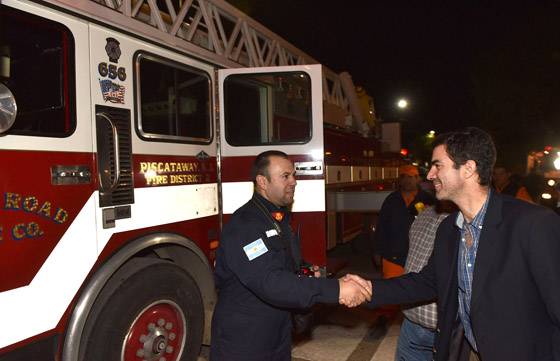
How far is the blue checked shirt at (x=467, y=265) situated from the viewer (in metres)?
2.08

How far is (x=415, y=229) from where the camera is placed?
308 centimetres

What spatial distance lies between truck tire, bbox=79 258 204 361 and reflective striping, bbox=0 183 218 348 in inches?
9.7

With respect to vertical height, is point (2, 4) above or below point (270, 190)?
above

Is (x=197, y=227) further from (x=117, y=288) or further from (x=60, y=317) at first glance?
(x=60, y=317)

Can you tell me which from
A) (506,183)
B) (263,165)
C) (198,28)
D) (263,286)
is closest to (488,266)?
(263,286)

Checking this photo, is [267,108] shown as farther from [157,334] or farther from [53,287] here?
[53,287]

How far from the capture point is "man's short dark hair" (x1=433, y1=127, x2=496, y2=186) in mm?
2076

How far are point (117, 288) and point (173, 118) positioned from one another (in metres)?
1.36

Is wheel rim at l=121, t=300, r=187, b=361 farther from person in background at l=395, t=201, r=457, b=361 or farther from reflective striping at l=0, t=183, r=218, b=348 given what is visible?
person in background at l=395, t=201, r=457, b=361

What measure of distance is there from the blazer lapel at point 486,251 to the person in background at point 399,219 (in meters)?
2.11

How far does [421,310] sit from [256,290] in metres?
1.13

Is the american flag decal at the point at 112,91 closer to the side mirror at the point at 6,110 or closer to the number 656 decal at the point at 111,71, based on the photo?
the number 656 decal at the point at 111,71

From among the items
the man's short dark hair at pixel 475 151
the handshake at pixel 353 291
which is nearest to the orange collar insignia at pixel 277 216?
the handshake at pixel 353 291

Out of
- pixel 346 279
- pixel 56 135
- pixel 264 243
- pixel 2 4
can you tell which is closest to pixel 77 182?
pixel 56 135
